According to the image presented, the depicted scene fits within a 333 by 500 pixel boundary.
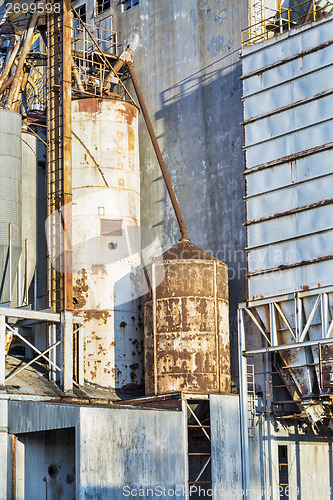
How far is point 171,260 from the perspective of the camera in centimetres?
3073

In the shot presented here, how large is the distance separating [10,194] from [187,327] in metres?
7.72

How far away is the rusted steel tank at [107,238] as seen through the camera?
106 ft

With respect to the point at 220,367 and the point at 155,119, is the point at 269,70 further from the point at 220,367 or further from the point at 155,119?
the point at 220,367

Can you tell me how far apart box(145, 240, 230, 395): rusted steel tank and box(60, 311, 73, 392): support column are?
2535 mm

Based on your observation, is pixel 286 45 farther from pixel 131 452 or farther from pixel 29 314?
pixel 131 452

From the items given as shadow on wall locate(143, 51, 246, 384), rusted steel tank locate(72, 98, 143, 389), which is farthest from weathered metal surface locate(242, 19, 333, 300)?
rusted steel tank locate(72, 98, 143, 389)

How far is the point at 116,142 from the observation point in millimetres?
34500

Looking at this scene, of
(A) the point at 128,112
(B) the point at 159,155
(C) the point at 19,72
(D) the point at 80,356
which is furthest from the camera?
(A) the point at 128,112

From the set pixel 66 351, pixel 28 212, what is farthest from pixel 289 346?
pixel 28 212

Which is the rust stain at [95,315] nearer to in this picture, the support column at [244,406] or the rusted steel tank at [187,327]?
the rusted steel tank at [187,327]

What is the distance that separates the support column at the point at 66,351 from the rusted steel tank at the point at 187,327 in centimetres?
253

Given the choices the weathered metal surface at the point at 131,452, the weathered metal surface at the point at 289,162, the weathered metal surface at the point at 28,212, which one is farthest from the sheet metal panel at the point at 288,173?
the weathered metal surface at the point at 28,212

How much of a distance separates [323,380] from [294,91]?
941 cm

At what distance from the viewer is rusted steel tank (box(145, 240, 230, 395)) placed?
29.9 metres
